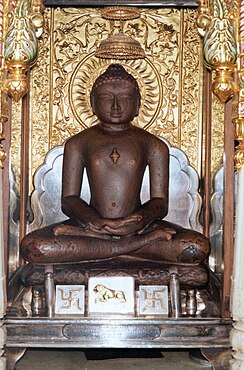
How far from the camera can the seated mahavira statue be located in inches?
246

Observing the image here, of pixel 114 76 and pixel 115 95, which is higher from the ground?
pixel 114 76

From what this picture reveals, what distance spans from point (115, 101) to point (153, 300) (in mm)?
1673

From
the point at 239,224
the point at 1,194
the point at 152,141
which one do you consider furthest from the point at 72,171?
the point at 239,224

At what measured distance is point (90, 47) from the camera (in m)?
7.29

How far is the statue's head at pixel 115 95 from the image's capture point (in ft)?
22.6

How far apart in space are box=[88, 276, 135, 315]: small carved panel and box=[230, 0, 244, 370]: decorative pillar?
2.24 feet

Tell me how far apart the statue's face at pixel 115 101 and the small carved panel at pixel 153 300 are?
1466 mm

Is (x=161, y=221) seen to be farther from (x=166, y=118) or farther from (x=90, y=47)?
(x=90, y=47)

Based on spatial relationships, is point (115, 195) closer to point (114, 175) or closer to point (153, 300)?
point (114, 175)

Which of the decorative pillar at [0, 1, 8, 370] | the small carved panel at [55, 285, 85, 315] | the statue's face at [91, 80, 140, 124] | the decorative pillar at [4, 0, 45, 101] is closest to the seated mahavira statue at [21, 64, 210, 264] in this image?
the statue's face at [91, 80, 140, 124]

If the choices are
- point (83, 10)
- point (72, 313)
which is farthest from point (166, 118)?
point (72, 313)

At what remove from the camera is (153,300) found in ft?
19.7

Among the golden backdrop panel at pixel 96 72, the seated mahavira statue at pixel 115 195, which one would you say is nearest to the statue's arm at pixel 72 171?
the seated mahavira statue at pixel 115 195

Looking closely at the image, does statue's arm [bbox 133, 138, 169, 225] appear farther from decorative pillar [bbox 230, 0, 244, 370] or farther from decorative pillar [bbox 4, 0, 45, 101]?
decorative pillar [bbox 4, 0, 45, 101]
